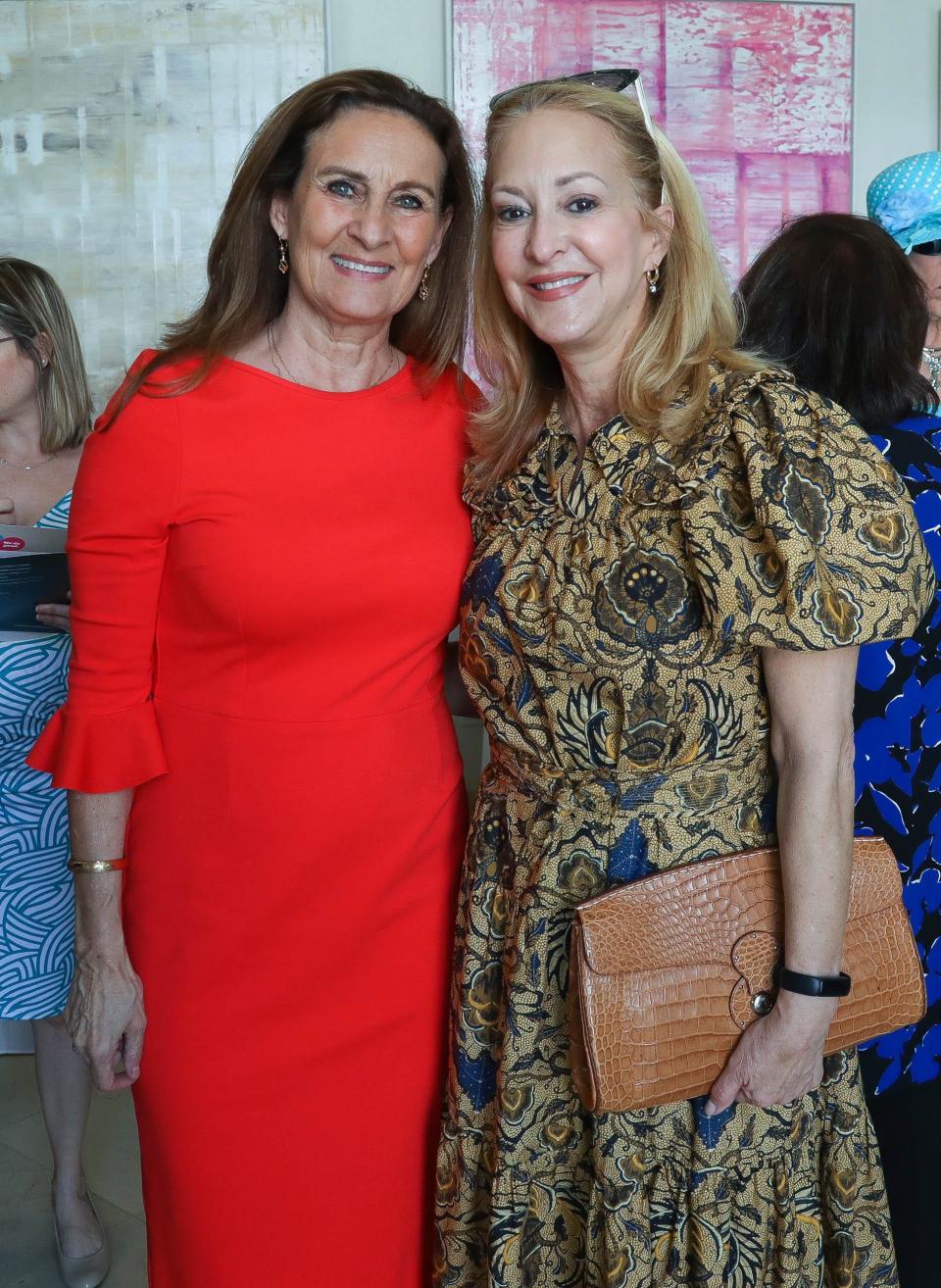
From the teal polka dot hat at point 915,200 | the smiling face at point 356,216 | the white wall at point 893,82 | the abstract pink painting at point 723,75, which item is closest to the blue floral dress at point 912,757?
the smiling face at point 356,216

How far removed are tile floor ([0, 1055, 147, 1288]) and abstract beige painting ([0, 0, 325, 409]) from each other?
2.01 m

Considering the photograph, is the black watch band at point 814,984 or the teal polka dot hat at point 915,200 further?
the teal polka dot hat at point 915,200

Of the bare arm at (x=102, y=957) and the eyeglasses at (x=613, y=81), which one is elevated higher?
the eyeglasses at (x=613, y=81)

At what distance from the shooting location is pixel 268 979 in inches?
61.0

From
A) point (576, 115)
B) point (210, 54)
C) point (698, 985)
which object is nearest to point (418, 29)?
point (210, 54)

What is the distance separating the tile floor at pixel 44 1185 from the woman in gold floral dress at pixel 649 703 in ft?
4.02

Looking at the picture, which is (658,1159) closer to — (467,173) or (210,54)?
(467,173)

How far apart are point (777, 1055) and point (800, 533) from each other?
539 millimetres

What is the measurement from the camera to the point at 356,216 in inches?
60.4

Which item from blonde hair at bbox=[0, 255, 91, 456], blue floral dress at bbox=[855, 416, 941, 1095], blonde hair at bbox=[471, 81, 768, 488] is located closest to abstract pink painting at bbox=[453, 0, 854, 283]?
blonde hair at bbox=[0, 255, 91, 456]

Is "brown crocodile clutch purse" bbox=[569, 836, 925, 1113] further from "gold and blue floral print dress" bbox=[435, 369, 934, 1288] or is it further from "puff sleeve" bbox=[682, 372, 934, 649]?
"puff sleeve" bbox=[682, 372, 934, 649]

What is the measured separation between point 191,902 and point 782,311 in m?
1.07

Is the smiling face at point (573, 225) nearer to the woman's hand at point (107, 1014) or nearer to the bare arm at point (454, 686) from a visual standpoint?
the bare arm at point (454, 686)

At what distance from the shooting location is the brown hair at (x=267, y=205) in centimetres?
155
